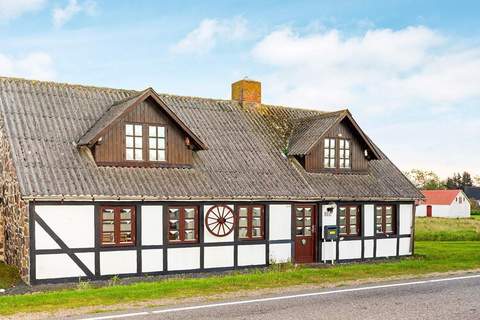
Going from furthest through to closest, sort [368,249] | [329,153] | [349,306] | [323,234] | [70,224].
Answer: [329,153] < [368,249] < [323,234] < [70,224] < [349,306]

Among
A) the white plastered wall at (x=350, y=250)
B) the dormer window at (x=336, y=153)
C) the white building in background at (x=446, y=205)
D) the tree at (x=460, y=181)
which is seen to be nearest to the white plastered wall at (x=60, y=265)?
the white plastered wall at (x=350, y=250)

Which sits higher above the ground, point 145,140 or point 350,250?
point 145,140

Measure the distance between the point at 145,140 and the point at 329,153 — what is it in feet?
26.0

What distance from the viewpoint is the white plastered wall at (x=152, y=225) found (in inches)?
658

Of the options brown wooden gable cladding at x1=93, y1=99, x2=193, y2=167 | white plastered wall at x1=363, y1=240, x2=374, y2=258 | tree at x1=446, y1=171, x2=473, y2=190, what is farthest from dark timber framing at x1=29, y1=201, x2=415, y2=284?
tree at x1=446, y1=171, x2=473, y2=190

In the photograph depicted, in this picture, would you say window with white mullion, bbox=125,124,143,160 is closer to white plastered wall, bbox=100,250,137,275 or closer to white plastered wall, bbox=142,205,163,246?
white plastered wall, bbox=142,205,163,246

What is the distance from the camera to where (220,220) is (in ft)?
59.3

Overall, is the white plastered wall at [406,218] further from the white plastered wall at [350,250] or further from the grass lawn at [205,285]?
the grass lawn at [205,285]

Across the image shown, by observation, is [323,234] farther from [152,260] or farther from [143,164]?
[143,164]

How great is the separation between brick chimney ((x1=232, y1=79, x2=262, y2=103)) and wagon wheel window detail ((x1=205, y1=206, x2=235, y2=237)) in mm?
7704

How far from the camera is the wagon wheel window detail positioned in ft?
58.7

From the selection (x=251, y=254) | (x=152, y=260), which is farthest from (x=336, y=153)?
(x=152, y=260)

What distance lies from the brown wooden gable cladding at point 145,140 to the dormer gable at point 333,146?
204 inches

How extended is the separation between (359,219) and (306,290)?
8707mm
